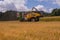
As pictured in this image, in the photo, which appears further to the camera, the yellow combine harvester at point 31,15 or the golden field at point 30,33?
the yellow combine harvester at point 31,15

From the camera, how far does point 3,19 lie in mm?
11992

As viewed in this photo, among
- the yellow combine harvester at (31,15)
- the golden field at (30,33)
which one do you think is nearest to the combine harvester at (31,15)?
the yellow combine harvester at (31,15)

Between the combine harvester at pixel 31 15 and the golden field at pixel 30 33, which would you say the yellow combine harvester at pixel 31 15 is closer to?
the combine harvester at pixel 31 15

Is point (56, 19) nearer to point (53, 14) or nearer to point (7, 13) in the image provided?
point (53, 14)

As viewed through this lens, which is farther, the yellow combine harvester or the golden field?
the yellow combine harvester

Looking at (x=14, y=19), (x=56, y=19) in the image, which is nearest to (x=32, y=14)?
(x=14, y=19)

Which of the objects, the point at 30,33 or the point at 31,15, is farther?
the point at 31,15

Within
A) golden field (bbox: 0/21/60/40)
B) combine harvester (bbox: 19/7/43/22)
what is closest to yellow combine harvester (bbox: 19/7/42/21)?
combine harvester (bbox: 19/7/43/22)

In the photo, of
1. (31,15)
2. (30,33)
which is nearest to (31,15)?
(31,15)

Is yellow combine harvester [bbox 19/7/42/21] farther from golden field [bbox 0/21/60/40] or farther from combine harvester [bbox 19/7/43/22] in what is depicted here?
golden field [bbox 0/21/60/40]

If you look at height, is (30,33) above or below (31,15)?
above

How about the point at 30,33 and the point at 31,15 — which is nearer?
the point at 30,33

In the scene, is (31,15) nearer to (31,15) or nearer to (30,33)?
(31,15)

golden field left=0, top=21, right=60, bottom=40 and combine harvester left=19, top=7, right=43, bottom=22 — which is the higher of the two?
golden field left=0, top=21, right=60, bottom=40
